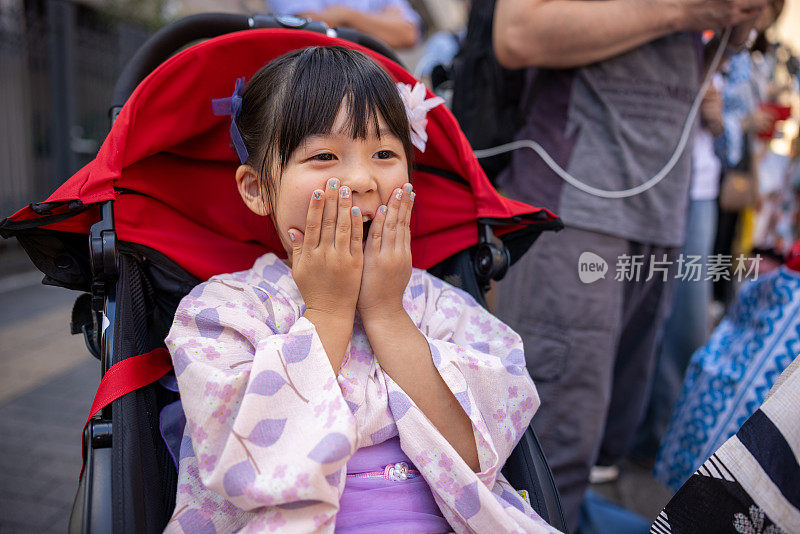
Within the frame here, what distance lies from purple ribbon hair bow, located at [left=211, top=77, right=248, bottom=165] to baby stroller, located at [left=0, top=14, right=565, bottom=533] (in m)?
0.10

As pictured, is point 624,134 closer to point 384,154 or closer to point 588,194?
point 588,194

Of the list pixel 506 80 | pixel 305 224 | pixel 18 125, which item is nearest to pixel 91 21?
pixel 18 125

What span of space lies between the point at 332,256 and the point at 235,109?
1.41ft

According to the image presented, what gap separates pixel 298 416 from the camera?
3.24ft

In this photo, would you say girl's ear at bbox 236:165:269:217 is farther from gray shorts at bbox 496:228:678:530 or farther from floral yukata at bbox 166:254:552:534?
gray shorts at bbox 496:228:678:530

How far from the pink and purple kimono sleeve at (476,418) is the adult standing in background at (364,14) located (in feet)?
4.95

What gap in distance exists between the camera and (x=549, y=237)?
5.96ft

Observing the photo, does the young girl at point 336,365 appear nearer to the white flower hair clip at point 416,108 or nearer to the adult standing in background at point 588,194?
the white flower hair clip at point 416,108

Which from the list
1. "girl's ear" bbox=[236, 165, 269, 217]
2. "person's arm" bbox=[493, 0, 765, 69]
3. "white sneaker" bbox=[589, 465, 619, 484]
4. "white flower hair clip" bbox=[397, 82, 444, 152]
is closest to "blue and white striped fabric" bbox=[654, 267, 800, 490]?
"white sneaker" bbox=[589, 465, 619, 484]

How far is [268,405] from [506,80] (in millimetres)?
1371

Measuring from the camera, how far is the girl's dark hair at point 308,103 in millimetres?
1170

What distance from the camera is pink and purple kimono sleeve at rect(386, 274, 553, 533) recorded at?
1059 millimetres

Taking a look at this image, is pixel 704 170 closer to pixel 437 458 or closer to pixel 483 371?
pixel 483 371

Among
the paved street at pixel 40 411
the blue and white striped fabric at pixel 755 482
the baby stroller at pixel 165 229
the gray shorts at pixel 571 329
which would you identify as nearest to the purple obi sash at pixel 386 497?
the baby stroller at pixel 165 229
